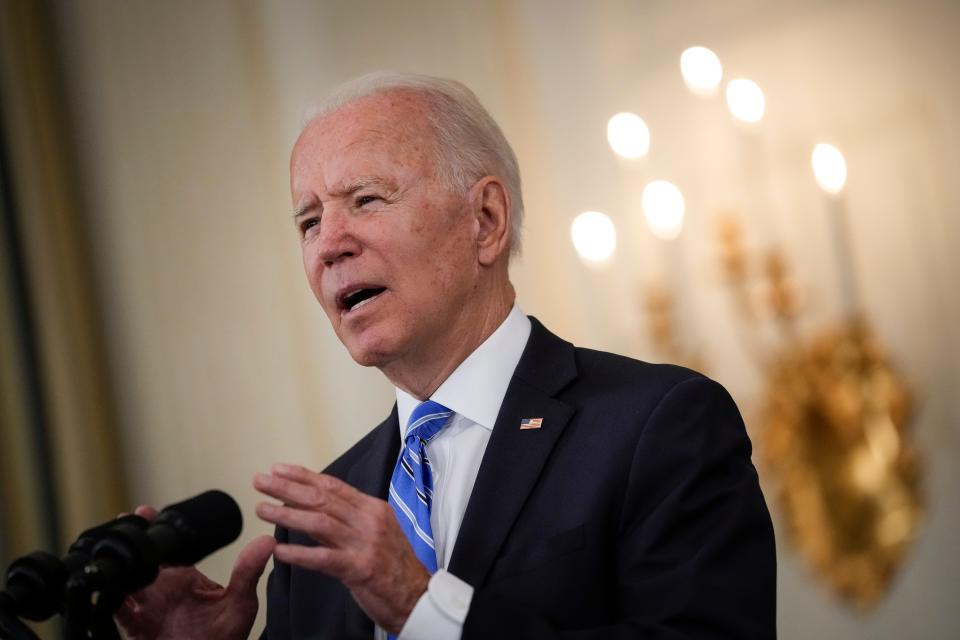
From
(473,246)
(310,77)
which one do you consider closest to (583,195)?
(310,77)

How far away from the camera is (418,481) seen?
1.73 metres

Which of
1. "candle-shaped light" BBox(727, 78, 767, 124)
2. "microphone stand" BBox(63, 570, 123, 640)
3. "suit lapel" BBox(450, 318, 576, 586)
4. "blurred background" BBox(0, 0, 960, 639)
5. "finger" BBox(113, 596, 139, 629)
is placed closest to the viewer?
"microphone stand" BBox(63, 570, 123, 640)

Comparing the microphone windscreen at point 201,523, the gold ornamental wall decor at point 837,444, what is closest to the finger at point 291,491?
the microphone windscreen at point 201,523

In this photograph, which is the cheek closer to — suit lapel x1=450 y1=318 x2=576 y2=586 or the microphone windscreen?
suit lapel x1=450 y1=318 x2=576 y2=586

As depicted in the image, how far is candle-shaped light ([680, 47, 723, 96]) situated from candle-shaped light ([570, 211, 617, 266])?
2.24 ft

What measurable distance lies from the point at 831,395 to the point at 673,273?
831 mm

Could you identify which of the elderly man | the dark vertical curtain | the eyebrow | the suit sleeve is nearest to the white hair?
the elderly man

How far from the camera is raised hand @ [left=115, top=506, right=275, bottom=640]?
165cm

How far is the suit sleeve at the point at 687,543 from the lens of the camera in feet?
4.42

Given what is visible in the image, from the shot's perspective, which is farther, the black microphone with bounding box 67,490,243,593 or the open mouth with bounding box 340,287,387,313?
the open mouth with bounding box 340,287,387,313

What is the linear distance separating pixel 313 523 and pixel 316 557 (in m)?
0.04

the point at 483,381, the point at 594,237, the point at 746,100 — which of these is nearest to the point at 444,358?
the point at 483,381

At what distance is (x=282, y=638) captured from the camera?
1848 millimetres

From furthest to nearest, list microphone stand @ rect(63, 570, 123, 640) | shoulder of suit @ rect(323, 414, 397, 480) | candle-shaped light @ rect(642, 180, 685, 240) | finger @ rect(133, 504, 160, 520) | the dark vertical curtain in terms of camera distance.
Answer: candle-shaped light @ rect(642, 180, 685, 240) < the dark vertical curtain < shoulder of suit @ rect(323, 414, 397, 480) < finger @ rect(133, 504, 160, 520) < microphone stand @ rect(63, 570, 123, 640)
